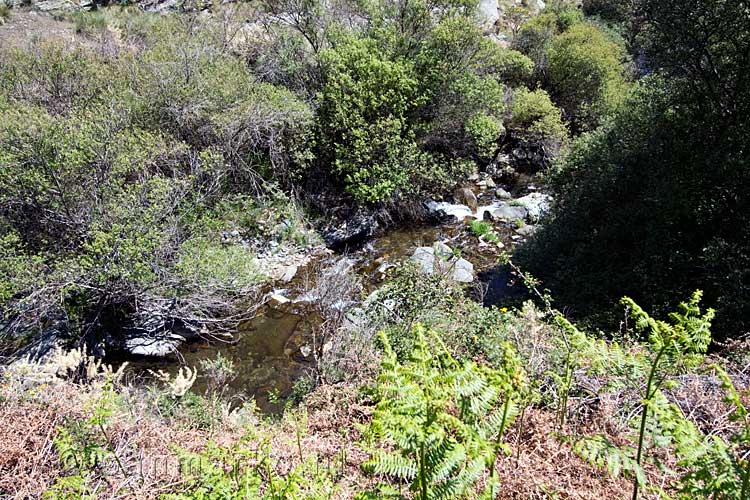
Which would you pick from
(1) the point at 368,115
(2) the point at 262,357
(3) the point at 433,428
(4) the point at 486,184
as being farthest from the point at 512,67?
(3) the point at 433,428

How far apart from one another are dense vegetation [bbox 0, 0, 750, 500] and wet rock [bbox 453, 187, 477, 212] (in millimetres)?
601

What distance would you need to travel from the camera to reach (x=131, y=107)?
10672mm

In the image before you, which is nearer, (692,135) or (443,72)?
(692,135)

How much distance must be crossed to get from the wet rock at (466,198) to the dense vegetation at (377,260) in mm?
601

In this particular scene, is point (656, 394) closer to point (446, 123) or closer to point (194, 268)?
point (194, 268)

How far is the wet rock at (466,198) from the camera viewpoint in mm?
14016

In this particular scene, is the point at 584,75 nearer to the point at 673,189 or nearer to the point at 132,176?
the point at 673,189

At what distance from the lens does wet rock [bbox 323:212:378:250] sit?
12.6 metres

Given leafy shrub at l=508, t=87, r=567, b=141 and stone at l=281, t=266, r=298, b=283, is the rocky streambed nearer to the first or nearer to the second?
stone at l=281, t=266, r=298, b=283

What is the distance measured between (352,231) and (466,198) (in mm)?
4081

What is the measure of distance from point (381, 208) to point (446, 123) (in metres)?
3.44

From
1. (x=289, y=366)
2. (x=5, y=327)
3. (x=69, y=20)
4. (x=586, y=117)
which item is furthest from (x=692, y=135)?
(x=69, y=20)

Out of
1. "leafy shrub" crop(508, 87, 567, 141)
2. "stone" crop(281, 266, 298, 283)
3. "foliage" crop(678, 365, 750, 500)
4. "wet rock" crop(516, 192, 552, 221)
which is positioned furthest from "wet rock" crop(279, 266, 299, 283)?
"leafy shrub" crop(508, 87, 567, 141)

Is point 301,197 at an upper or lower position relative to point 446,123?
lower
